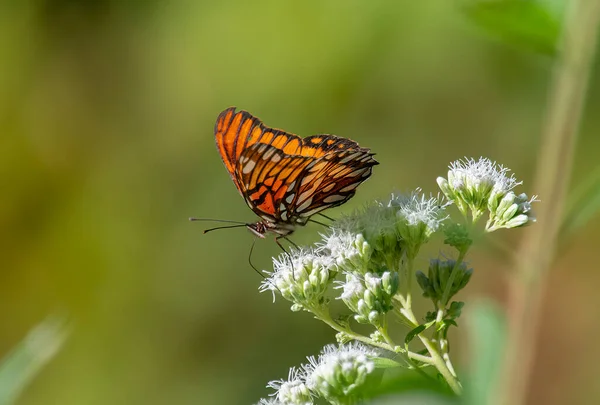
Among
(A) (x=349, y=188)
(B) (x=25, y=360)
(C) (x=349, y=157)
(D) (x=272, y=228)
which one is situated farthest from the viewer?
(D) (x=272, y=228)

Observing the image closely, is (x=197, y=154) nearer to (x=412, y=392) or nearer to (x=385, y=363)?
(x=385, y=363)

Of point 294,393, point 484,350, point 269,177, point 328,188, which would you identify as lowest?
point 294,393

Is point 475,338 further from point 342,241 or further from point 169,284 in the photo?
point 169,284

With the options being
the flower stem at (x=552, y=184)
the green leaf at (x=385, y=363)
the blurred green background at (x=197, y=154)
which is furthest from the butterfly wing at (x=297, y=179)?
the blurred green background at (x=197, y=154)

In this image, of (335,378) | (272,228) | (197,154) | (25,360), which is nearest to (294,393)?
(335,378)

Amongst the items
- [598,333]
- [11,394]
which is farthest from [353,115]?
[11,394]

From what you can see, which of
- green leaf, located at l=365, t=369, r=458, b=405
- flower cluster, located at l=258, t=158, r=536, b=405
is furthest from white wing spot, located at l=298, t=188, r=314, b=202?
green leaf, located at l=365, t=369, r=458, b=405

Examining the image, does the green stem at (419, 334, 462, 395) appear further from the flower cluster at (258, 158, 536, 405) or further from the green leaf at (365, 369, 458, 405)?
the green leaf at (365, 369, 458, 405)
